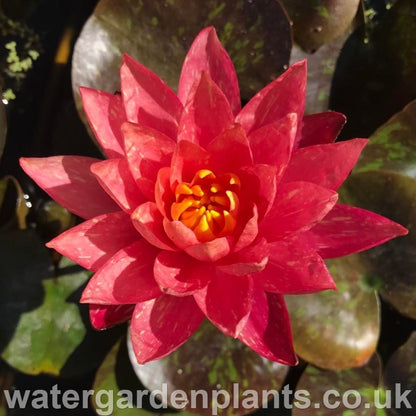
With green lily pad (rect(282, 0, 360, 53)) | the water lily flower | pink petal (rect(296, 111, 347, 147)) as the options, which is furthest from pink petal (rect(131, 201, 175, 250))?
green lily pad (rect(282, 0, 360, 53))

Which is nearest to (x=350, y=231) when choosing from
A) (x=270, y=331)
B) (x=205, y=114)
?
(x=270, y=331)

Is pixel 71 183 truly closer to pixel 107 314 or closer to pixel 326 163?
pixel 107 314

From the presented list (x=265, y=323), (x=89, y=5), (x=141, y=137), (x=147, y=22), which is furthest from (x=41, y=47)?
(x=265, y=323)

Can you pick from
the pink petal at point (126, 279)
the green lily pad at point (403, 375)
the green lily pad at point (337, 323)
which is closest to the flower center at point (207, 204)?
the pink petal at point (126, 279)

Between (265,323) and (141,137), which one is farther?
(265,323)

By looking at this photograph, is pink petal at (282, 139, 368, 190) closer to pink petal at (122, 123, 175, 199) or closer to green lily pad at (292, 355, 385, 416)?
pink petal at (122, 123, 175, 199)

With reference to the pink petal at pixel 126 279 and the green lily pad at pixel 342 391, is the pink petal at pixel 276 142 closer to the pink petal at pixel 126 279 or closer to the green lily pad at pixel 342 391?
the pink petal at pixel 126 279

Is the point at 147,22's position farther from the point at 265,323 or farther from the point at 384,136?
the point at 265,323
